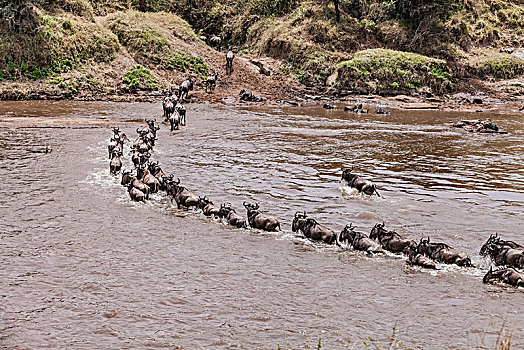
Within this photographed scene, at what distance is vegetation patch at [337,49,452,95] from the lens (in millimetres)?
36906

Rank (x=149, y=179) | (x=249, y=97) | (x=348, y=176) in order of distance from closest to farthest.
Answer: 1. (x=149, y=179)
2. (x=348, y=176)
3. (x=249, y=97)

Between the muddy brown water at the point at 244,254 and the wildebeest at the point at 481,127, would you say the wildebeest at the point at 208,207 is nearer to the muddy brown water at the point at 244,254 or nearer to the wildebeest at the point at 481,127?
the muddy brown water at the point at 244,254

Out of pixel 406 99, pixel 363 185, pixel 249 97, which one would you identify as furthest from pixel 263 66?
pixel 363 185

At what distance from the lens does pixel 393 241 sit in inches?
341

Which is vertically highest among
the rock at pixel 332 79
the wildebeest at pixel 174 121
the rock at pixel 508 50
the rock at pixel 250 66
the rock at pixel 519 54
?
the rock at pixel 508 50

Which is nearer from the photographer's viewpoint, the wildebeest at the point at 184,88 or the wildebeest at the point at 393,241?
the wildebeest at the point at 393,241

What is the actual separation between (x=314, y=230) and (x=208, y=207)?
2.37m

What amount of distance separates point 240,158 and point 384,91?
23.3m

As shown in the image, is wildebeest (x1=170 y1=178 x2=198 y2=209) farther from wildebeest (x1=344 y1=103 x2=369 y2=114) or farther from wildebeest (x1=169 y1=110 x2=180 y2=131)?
wildebeest (x1=344 y1=103 x2=369 y2=114)

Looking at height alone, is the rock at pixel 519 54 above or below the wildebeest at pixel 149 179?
above

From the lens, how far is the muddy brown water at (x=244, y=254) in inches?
242

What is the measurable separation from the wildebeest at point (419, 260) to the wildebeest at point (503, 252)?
1094 millimetres

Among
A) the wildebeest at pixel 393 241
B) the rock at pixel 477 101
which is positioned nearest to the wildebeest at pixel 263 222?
the wildebeest at pixel 393 241

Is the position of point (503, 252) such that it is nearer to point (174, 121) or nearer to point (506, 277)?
point (506, 277)
